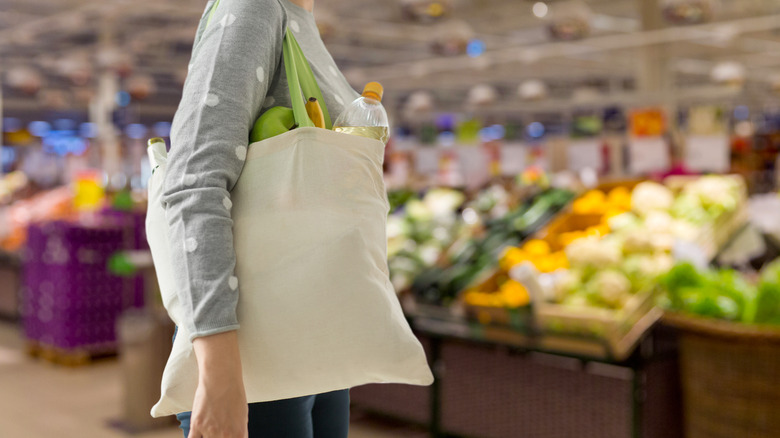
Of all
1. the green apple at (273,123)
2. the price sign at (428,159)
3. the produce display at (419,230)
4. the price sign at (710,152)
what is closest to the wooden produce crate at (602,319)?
the produce display at (419,230)

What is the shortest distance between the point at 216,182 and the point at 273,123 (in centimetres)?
13

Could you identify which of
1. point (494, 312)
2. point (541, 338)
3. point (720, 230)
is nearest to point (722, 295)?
point (541, 338)

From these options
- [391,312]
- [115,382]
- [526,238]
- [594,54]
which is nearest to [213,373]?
[391,312]

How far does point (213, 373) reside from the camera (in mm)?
877

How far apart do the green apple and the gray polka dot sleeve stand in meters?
0.02

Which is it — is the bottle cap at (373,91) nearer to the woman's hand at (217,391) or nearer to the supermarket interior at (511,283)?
the supermarket interior at (511,283)

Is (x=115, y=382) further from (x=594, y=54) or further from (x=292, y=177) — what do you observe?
(x=594, y=54)

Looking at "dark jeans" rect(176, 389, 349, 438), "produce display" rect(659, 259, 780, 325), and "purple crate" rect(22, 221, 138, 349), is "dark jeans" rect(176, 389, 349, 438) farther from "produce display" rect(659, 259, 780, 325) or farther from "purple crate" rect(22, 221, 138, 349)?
"purple crate" rect(22, 221, 138, 349)

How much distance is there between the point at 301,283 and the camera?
941 mm

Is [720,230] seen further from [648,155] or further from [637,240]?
[648,155]

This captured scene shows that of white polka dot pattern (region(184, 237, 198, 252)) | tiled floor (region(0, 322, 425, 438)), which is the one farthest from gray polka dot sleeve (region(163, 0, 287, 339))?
tiled floor (region(0, 322, 425, 438))

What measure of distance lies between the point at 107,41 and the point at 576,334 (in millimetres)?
11870

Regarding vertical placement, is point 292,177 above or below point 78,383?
above

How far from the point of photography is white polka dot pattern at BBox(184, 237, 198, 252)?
35.0 inches
